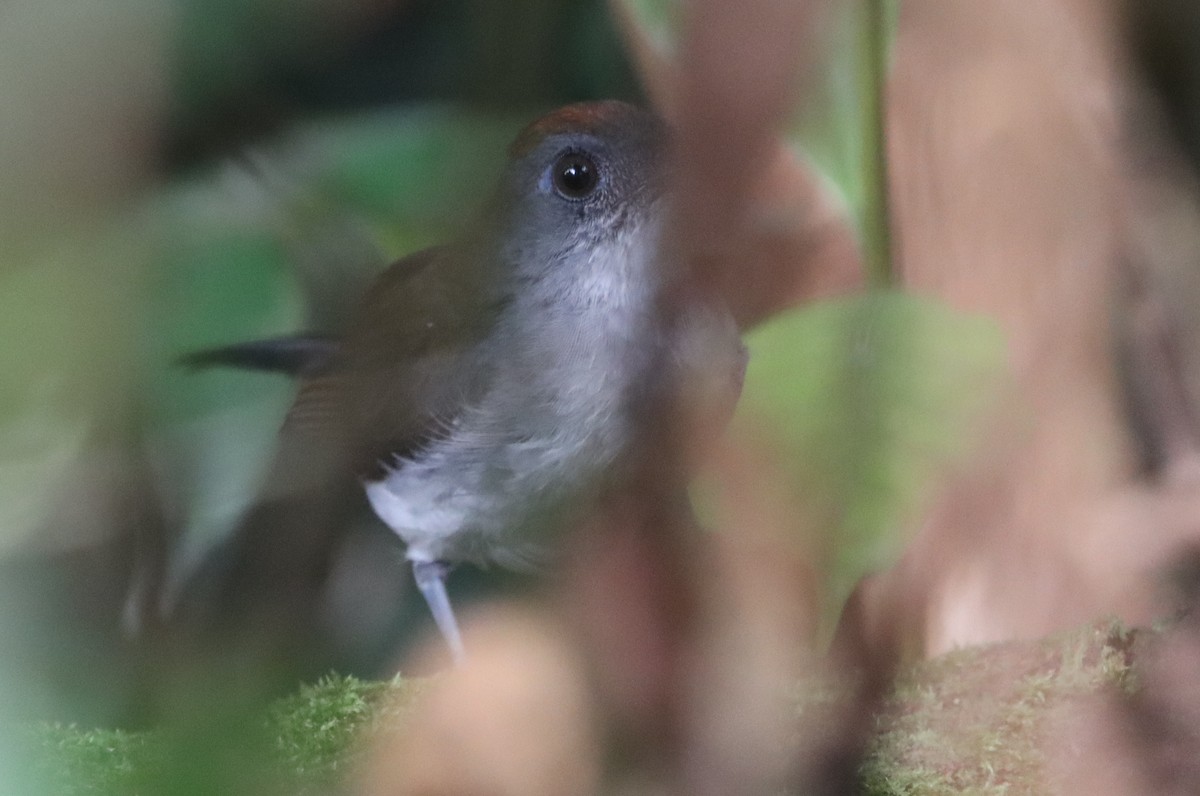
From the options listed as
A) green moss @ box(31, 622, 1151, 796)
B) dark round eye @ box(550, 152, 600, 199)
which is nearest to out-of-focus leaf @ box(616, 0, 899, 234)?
dark round eye @ box(550, 152, 600, 199)

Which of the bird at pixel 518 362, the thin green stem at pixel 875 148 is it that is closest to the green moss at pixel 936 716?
the bird at pixel 518 362

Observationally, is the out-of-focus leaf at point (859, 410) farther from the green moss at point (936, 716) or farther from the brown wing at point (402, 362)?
the brown wing at point (402, 362)

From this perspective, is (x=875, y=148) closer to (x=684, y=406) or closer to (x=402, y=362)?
(x=684, y=406)

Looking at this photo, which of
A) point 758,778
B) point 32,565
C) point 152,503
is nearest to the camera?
point 32,565

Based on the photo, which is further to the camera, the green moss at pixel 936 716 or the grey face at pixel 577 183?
the grey face at pixel 577 183

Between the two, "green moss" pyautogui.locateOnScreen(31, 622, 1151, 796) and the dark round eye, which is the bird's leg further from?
the dark round eye

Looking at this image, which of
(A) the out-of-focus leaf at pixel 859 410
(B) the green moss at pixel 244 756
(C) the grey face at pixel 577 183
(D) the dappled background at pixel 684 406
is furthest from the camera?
(C) the grey face at pixel 577 183

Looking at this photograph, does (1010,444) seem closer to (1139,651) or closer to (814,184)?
(1139,651)

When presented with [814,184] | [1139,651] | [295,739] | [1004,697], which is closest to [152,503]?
[295,739]
